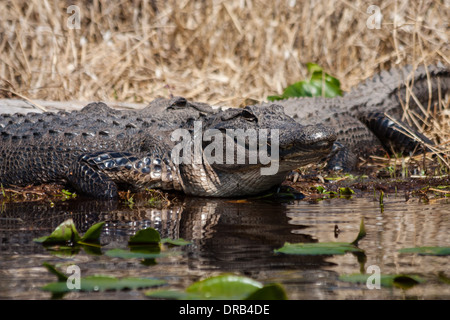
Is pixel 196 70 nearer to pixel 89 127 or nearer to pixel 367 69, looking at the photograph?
pixel 367 69

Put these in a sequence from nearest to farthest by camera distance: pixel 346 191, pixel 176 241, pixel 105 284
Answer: pixel 105 284 → pixel 176 241 → pixel 346 191

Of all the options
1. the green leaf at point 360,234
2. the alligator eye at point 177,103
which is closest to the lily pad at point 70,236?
the green leaf at point 360,234

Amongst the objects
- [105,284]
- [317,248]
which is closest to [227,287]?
[105,284]

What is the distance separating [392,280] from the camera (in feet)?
7.07

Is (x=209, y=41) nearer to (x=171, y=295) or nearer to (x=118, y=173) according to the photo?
(x=118, y=173)

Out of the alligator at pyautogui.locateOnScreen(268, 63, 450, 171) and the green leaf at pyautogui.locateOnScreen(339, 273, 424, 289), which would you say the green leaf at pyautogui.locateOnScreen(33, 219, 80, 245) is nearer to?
the green leaf at pyautogui.locateOnScreen(339, 273, 424, 289)

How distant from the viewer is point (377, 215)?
3.66 metres

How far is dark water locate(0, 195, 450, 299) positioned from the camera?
7.11 ft

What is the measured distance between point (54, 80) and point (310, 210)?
5498 millimetres

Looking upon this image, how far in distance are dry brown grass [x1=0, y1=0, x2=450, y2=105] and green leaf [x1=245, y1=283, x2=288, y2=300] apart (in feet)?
23.4

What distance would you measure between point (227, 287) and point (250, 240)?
3.07ft

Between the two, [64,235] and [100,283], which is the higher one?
[64,235]

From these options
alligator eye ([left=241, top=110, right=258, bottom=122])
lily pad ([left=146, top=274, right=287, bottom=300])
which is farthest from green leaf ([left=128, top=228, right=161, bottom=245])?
alligator eye ([left=241, top=110, right=258, bottom=122])
